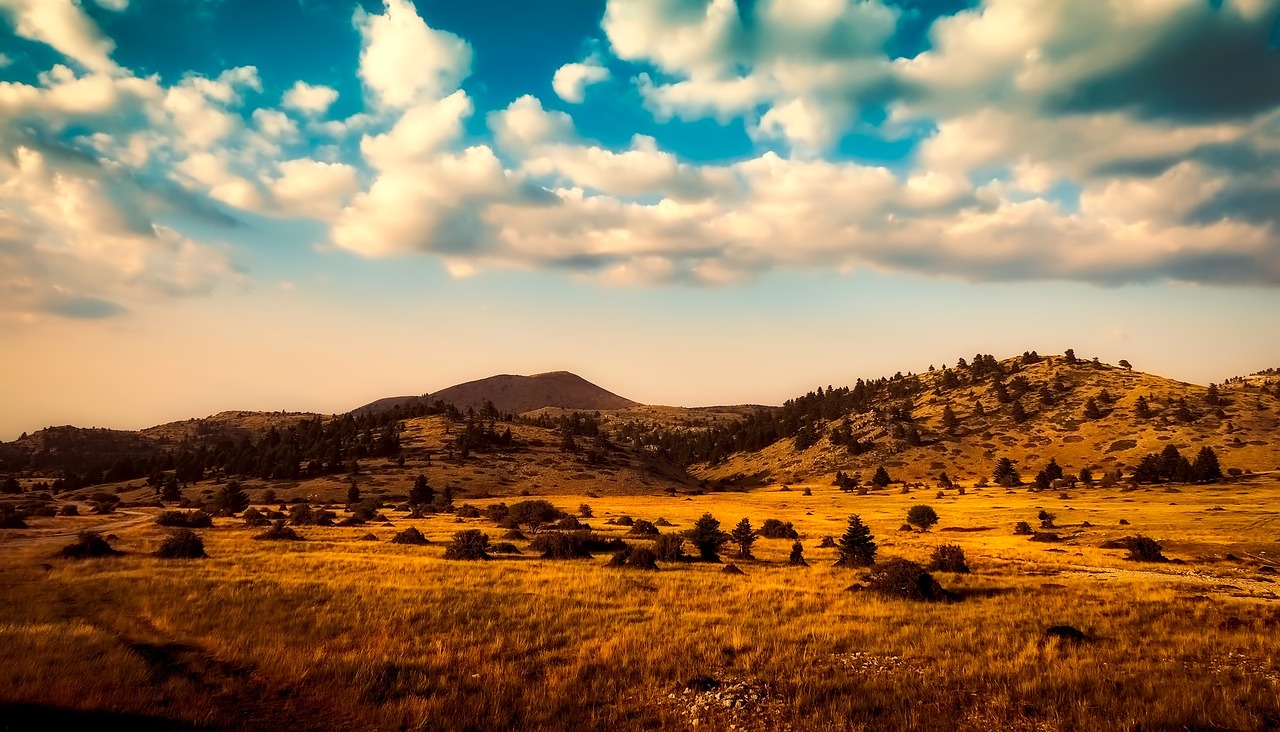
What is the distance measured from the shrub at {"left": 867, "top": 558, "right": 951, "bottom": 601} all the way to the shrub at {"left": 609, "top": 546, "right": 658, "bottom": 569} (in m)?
9.67

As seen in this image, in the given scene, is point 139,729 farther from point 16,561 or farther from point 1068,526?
point 1068,526

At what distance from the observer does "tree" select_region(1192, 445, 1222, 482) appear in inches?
3253

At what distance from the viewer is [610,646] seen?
1416cm

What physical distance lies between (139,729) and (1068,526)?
57763 mm

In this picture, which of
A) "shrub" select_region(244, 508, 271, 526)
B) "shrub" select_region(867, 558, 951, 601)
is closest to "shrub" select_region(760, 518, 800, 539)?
"shrub" select_region(867, 558, 951, 601)

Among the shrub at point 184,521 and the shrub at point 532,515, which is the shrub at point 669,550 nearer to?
the shrub at point 532,515

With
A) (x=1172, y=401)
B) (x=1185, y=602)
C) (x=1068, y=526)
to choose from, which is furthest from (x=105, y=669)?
(x=1172, y=401)

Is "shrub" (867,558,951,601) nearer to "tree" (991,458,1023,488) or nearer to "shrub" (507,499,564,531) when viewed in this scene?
"shrub" (507,499,564,531)

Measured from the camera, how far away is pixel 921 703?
10.9 m

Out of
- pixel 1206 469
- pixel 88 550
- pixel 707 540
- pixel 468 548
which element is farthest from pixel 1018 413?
pixel 88 550

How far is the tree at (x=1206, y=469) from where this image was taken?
271ft

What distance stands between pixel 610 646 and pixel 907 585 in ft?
40.0

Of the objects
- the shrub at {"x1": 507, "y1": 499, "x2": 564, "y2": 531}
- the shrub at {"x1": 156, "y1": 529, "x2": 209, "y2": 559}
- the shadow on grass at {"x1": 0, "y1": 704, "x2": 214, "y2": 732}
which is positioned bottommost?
the shrub at {"x1": 507, "y1": 499, "x2": 564, "y2": 531}

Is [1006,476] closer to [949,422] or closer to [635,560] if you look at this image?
[949,422]
